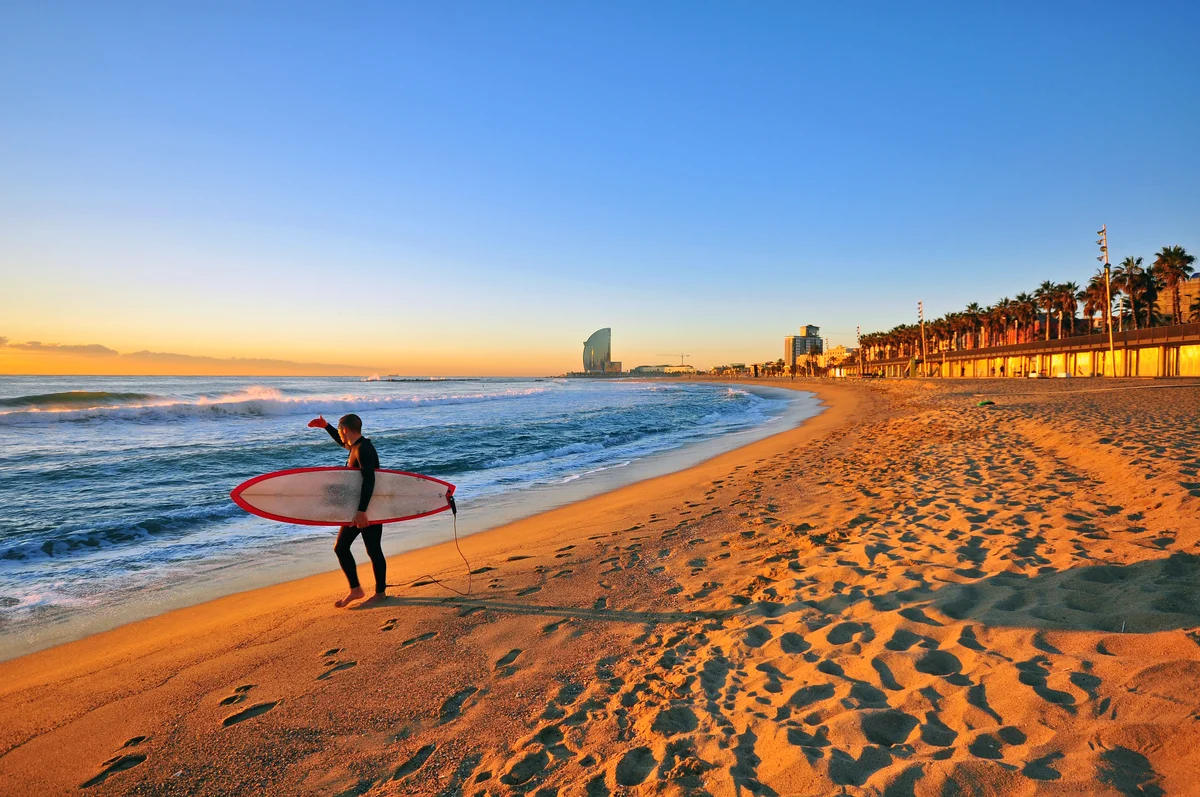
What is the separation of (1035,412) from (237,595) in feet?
69.2

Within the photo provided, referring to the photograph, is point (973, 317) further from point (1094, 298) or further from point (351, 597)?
point (351, 597)

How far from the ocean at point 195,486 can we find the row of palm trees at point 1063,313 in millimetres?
39502

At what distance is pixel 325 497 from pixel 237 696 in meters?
2.37

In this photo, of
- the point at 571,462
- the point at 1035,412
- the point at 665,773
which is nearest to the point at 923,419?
the point at 1035,412

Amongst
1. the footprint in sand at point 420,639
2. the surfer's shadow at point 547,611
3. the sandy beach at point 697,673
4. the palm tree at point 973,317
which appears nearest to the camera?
the sandy beach at point 697,673

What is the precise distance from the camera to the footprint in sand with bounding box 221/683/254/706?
3.74m

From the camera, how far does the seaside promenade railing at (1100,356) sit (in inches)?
1423

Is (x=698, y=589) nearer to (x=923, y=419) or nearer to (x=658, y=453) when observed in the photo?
(x=658, y=453)

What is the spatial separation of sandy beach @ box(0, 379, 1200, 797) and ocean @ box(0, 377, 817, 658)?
3.60 feet

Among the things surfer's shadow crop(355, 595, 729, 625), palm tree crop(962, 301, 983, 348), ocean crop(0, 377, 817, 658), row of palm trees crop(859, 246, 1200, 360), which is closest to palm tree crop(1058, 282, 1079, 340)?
row of palm trees crop(859, 246, 1200, 360)

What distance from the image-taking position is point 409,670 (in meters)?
4.06

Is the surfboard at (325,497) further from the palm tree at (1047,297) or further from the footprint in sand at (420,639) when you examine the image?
the palm tree at (1047,297)

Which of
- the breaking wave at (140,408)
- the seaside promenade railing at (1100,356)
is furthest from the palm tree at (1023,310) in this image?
the breaking wave at (140,408)

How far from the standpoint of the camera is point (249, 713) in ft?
11.8
